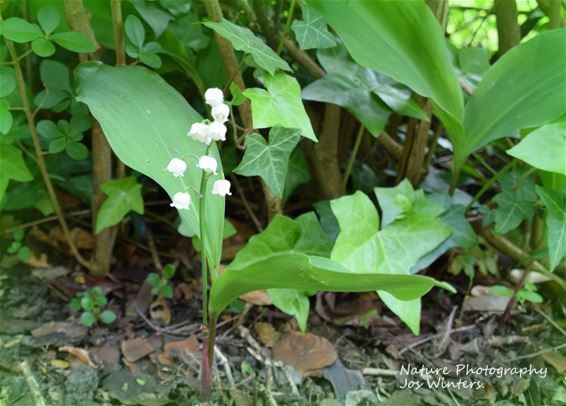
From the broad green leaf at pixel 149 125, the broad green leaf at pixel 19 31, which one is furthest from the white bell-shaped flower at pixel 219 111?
the broad green leaf at pixel 19 31

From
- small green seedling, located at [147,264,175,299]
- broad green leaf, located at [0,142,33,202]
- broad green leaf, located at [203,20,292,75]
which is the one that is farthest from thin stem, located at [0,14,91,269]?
broad green leaf, located at [203,20,292,75]

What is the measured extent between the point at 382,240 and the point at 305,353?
0.24 m

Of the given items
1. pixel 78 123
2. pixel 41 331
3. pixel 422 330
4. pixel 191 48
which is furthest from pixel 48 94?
pixel 422 330

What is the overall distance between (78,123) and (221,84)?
0.26m

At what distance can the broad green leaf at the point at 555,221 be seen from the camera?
943 millimetres

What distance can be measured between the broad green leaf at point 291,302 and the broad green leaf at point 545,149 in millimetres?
391

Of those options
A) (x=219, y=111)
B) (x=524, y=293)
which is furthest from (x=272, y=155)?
(x=524, y=293)

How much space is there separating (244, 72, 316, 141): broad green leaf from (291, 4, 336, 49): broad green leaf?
0.07m

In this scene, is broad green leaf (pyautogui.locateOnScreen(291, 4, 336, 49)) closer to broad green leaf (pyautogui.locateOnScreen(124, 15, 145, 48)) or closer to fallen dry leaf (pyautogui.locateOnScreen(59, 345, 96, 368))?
broad green leaf (pyautogui.locateOnScreen(124, 15, 145, 48))

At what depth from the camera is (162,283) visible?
1.17 metres

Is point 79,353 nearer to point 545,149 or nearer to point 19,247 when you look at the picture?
point 19,247

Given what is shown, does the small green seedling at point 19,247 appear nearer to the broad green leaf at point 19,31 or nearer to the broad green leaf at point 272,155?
the broad green leaf at point 19,31

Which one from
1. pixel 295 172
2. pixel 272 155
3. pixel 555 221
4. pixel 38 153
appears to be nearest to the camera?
pixel 272 155

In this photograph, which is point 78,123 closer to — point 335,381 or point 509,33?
point 335,381
